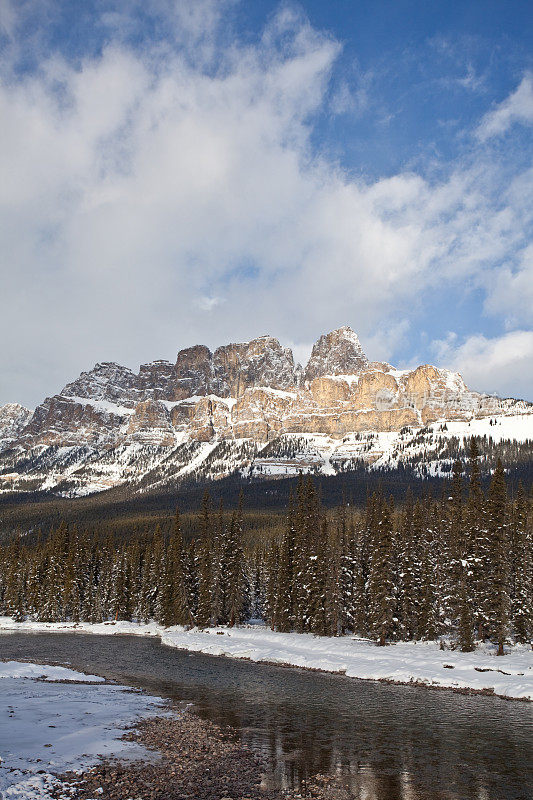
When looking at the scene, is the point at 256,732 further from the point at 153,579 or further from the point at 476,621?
the point at 153,579

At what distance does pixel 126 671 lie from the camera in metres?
47.4

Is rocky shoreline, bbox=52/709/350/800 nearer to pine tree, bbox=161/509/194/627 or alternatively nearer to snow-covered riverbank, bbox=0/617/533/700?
snow-covered riverbank, bbox=0/617/533/700

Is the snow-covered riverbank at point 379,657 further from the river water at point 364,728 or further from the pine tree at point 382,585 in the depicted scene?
the river water at point 364,728

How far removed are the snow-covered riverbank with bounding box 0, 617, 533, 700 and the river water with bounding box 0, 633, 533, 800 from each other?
2.38 meters

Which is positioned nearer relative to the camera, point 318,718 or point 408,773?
point 408,773

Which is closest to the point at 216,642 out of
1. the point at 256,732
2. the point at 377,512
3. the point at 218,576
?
the point at 218,576

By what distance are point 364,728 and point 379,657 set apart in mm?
25052

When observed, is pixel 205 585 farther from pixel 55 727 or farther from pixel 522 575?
pixel 55 727

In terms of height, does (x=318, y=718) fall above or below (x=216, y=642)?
above

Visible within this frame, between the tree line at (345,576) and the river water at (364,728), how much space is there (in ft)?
64.9

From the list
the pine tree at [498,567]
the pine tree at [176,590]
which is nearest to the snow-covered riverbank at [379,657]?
the pine tree at [498,567]

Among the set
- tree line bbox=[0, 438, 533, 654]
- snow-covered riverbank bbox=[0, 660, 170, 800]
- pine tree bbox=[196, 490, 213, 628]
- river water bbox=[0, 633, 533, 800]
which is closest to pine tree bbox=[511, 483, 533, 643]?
tree line bbox=[0, 438, 533, 654]

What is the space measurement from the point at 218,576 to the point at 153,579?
66.6 feet

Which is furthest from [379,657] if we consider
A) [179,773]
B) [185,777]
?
[185,777]
